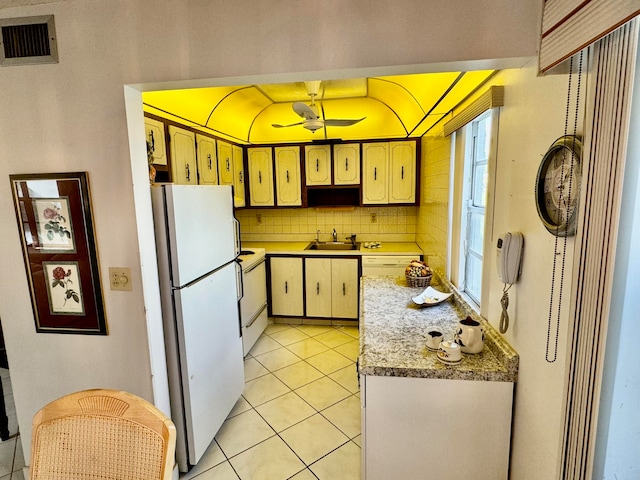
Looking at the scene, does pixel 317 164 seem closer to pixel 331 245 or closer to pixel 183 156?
pixel 331 245

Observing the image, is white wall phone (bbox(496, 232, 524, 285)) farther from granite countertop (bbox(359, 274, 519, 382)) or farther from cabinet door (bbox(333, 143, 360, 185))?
cabinet door (bbox(333, 143, 360, 185))

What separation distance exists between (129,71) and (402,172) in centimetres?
293

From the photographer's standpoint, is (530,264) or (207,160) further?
(207,160)

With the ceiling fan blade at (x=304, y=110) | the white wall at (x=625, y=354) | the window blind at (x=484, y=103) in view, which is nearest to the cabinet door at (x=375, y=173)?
the ceiling fan blade at (x=304, y=110)

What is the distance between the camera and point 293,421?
231cm

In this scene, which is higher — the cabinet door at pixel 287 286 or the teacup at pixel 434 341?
the teacup at pixel 434 341

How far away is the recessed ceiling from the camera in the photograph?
8.18 feet

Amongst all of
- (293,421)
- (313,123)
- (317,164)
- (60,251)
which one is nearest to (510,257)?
(293,421)

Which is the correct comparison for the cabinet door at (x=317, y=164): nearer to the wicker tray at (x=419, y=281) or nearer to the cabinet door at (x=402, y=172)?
the cabinet door at (x=402, y=172)

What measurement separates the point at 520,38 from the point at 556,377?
1213mm

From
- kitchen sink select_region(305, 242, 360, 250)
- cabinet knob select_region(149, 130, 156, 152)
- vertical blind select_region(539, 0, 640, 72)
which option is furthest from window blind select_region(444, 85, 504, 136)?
kitchen sink select_region(305, 242, 360, 250)

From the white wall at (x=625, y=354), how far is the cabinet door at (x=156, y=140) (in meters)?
2.46

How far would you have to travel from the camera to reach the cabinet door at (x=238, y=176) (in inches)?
147

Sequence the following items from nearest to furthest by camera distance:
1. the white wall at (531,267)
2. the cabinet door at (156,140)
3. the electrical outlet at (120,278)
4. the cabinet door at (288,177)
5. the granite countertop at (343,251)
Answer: the white wall at (531,267)
the electrical outlet at (120,278)
the cabinet door at (156,140)
the granite countertop at (343,251)
the cabinet door at (288,177)
